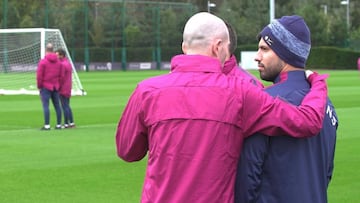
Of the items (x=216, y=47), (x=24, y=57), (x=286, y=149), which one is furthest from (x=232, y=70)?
(x=24, y=57)

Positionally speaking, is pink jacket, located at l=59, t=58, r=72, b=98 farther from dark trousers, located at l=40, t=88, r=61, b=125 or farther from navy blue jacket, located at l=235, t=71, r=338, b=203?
navy blue jacket, located at l=235, t=71, r=338, b=203

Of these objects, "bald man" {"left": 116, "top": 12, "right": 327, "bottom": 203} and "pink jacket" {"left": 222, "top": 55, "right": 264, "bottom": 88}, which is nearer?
"bald man" {"left": 116, "top": 12, "right": 327, "bottom": 203}

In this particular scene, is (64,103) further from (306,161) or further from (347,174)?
(306,161)

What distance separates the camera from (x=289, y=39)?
14.3 feet

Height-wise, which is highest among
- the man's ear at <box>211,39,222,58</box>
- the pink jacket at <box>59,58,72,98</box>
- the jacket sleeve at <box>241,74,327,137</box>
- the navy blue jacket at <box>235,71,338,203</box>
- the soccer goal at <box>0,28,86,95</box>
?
the man's ear at <box>211,39,222,58</box>

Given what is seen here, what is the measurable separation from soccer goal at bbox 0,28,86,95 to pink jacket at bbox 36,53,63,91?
46.4 feet

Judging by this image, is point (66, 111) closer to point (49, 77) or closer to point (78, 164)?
point (49, 77)

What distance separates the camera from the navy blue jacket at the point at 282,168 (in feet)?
13.1

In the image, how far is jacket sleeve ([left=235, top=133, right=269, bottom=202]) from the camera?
3.98 m

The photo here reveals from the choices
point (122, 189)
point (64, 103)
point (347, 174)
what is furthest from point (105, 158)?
point (64, 103)

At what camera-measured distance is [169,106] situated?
13.1ft

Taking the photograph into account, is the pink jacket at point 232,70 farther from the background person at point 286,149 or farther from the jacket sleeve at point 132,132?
the jacket sleeve at point 132,132

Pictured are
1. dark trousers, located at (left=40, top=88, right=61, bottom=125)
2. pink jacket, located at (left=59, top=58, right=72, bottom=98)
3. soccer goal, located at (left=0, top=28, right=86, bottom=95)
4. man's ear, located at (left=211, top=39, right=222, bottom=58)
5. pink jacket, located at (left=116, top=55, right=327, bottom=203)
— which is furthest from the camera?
soccer goal, located at (left=0, top=28, right=86, bottom=95)

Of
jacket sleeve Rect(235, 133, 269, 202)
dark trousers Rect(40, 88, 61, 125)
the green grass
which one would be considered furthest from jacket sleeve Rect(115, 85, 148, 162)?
dark trousers Rect(40, 88, 61, 125)
